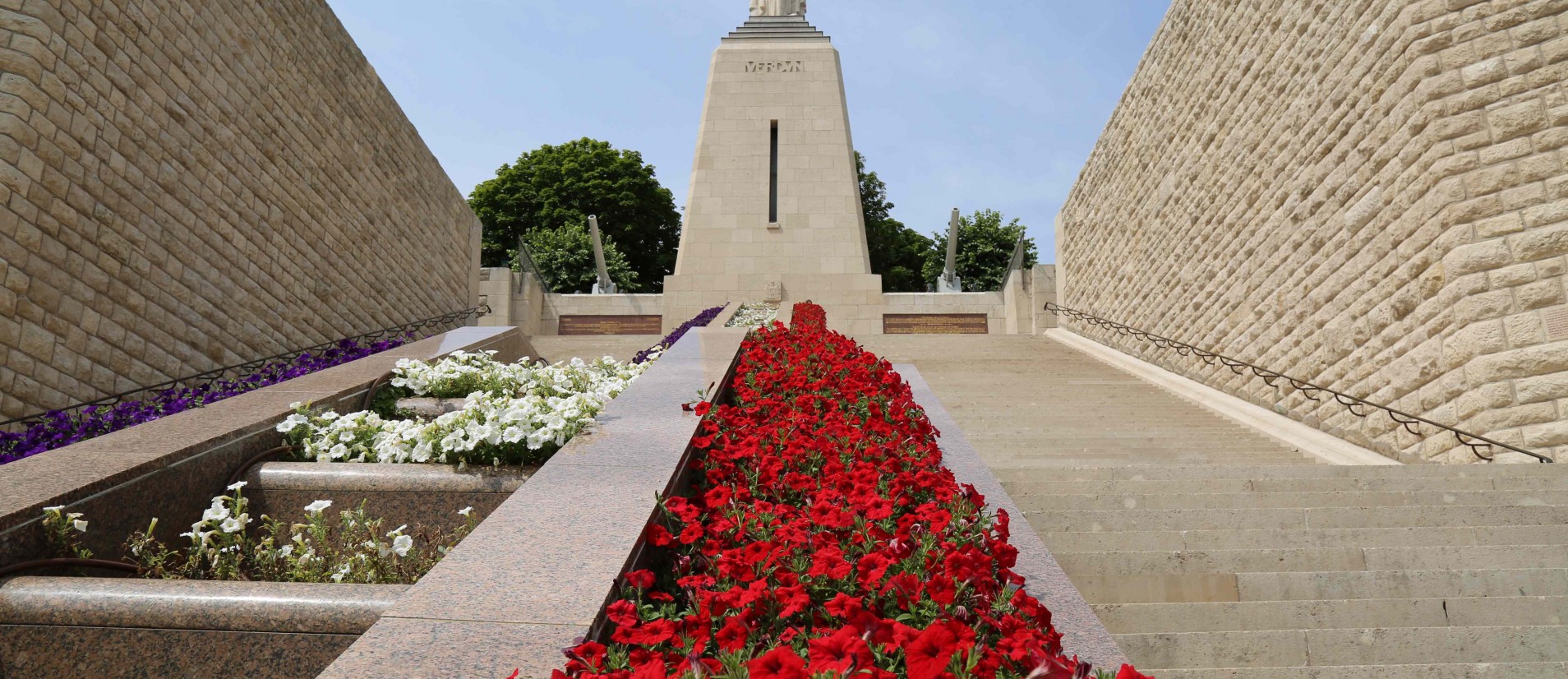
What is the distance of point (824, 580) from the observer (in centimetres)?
186

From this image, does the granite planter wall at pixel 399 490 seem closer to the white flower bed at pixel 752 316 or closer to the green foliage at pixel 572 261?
the white flower bed at pixel 752 316

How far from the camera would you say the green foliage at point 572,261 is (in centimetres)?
2270

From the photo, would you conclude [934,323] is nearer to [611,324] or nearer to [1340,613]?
[611,324]

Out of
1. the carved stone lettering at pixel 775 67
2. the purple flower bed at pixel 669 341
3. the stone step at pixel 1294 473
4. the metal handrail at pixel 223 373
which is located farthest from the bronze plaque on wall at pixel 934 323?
the stone step at pixel 1294 473

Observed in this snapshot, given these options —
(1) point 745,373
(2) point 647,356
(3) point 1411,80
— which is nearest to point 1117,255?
(3) point 1411,80

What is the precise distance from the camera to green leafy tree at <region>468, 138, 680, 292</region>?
30.5 metres

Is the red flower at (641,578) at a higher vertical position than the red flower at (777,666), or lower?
lower

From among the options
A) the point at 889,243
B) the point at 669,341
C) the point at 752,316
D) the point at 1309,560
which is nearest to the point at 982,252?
the point at 889,243

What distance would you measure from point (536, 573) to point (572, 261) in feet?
70.9

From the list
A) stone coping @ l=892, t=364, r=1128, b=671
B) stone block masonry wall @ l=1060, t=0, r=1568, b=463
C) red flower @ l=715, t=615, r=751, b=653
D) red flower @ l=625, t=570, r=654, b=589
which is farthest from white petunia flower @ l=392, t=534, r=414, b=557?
stone block masonry wall @ l=1060, t=0, r=1568, b=463

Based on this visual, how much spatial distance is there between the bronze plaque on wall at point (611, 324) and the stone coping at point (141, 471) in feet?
46.6

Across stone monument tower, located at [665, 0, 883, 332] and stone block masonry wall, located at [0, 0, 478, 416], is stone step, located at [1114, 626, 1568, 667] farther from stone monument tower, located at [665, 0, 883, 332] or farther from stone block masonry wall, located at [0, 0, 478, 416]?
stone monument tower, located at [665, 0, 883, 332]

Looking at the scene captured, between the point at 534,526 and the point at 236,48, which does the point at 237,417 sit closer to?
the point at 534,526

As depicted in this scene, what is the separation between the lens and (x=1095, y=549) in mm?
3510
